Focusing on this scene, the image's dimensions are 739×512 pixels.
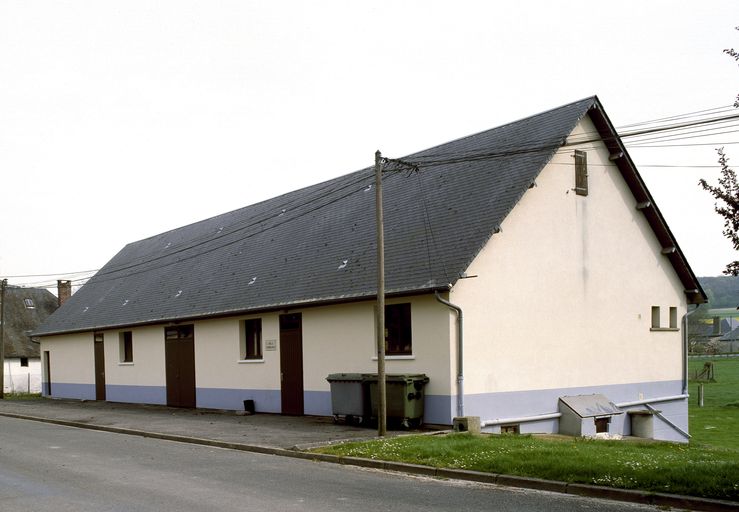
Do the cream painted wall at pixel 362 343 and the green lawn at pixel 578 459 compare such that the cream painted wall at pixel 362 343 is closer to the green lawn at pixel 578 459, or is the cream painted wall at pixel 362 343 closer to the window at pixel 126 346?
the green lawn at pixel 578 459

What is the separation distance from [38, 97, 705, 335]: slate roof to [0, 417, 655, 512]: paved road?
20.7 ft

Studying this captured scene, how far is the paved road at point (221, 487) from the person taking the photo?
9.66m

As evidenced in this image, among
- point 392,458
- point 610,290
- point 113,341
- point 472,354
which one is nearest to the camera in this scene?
point 392,458

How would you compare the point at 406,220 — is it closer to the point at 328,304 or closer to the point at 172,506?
the point at 328,304

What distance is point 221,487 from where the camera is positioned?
1113cm

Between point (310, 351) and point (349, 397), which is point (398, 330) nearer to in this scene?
point (349, 397)

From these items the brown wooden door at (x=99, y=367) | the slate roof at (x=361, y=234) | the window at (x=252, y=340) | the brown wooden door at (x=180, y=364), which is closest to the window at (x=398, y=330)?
the slate roof at (x=361, y=234)

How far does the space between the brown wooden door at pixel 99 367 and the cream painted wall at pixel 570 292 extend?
21.8 m

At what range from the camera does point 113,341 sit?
111ft

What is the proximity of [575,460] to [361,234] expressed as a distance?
12.5 metres

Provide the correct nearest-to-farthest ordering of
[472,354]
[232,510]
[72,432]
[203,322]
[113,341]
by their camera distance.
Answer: [232,510], [472,354], [72,432], [203,322], [113,341]

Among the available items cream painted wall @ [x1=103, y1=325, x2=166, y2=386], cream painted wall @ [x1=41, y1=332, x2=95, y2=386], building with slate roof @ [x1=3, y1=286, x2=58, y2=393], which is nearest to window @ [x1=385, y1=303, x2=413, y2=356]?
cream painted wall @ [x1=103, y1=325, x2=166, y2=386]

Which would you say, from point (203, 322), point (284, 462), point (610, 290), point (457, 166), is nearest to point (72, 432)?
point (203, 322)

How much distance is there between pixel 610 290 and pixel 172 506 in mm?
16130
